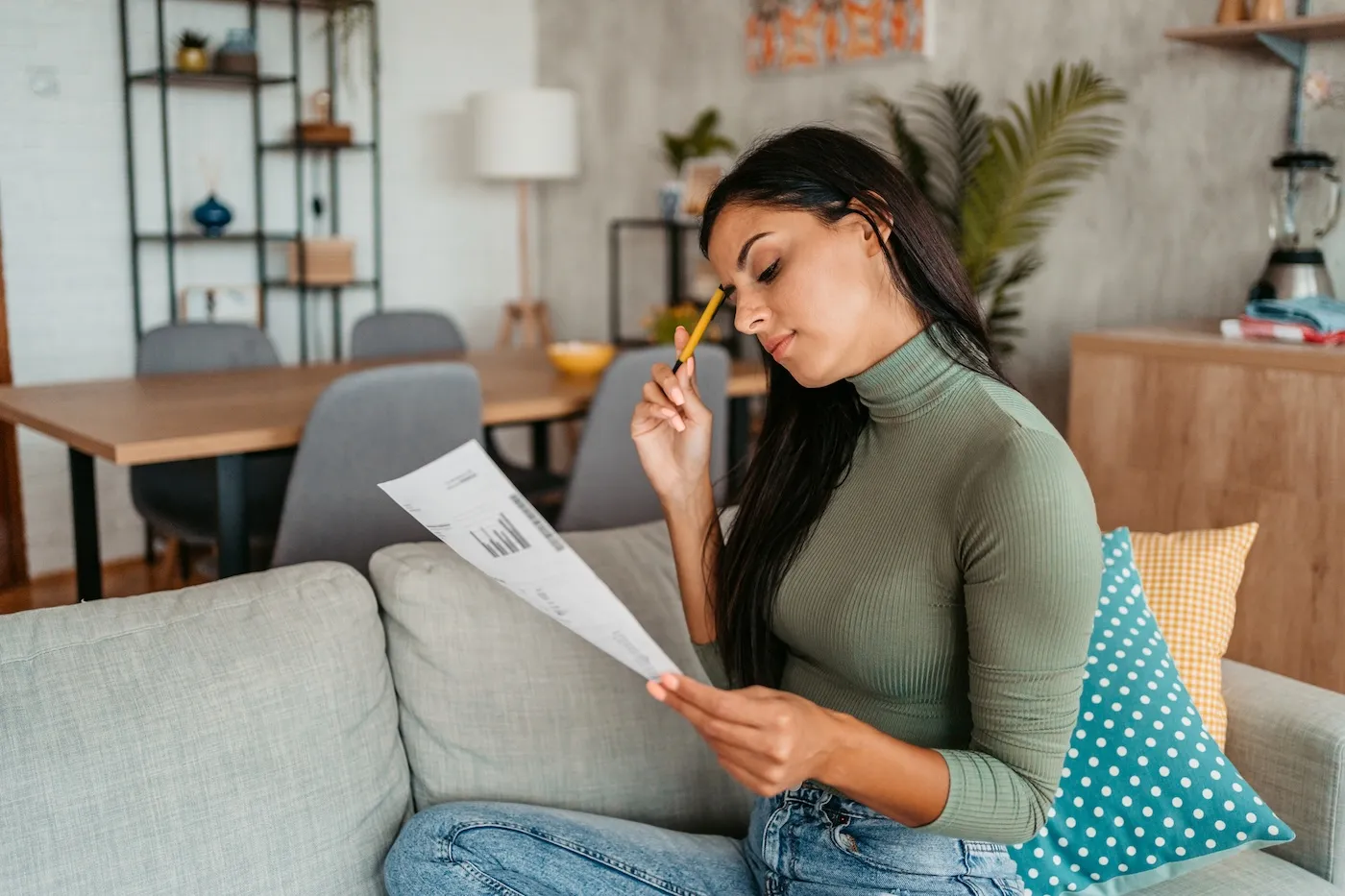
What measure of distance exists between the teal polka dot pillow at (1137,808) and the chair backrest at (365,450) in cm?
142

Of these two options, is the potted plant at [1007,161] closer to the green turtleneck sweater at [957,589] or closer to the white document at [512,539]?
the green turtleneck sweater at [957,589]

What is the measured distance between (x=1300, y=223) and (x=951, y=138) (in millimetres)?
1159

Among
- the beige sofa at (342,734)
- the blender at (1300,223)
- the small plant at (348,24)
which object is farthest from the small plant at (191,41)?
the blender at (1300,223)

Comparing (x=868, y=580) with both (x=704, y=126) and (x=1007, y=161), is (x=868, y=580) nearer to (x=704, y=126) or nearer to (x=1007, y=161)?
(x=1007, y=161)

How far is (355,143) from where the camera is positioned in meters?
4.90

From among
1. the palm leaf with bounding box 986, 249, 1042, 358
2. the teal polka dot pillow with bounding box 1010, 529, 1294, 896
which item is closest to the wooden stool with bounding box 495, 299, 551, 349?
the palm leaf with bounding box 986, 249, 1042, 358

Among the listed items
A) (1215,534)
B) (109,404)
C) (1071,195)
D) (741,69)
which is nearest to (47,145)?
(109,404)

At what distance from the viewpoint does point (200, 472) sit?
3.21 meters

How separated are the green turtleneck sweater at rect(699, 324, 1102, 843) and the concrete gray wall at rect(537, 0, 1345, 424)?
6.86 feet

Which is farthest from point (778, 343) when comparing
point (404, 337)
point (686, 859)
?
point (404, 337)

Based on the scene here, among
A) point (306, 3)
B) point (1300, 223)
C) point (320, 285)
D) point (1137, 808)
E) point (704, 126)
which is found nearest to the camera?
point (1137, 808)

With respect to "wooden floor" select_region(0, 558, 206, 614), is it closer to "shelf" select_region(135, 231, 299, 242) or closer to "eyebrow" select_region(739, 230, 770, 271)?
"shelf" select_region(135, 231, 299, 242)

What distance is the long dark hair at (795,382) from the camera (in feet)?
3.94

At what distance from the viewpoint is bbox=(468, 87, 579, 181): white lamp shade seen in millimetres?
4723
